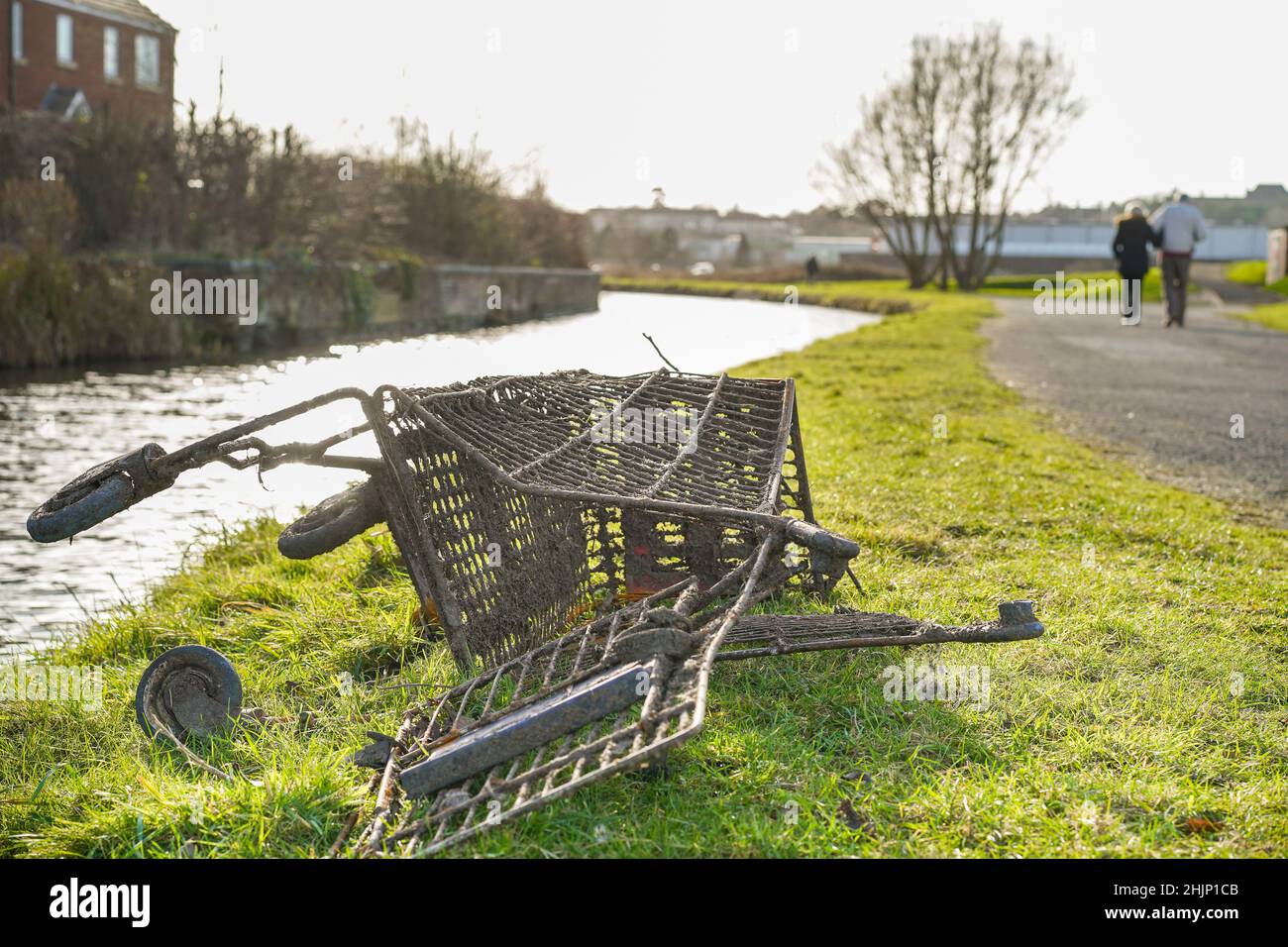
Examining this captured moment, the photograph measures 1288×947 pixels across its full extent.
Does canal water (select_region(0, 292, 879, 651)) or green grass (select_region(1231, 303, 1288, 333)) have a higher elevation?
green grass (select_region(1231, 303, 1288, 333))

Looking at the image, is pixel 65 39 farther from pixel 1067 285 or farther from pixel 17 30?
pixel 1067 285

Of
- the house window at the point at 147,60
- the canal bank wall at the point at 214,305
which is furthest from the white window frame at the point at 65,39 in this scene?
the canal bank wall at the point at 214,305

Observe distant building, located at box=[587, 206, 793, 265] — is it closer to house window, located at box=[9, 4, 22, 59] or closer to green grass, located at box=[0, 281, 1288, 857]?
house window, located at box=[9, 4, 22, 59]

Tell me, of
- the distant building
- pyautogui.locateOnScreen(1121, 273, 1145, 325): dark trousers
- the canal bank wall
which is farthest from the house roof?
pyautogui.locateOnScreen(1121, 273, 1145, 325): dark trousers

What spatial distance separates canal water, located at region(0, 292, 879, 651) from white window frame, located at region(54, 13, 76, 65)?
60.7 feet

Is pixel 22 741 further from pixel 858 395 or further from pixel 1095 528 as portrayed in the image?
pixel 858 395

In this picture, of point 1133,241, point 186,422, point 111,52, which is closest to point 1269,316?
point 1133,241

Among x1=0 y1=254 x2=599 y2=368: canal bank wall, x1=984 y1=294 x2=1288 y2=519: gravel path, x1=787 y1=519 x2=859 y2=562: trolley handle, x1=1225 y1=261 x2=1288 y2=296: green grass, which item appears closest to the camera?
x1=787 y1=519 x2=859 y2=562: trolley handle

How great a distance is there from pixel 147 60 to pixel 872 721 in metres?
42.1

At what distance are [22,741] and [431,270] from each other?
23.7 metres

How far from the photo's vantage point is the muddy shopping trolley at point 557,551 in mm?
2760

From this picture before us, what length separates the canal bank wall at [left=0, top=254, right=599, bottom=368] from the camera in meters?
15.9

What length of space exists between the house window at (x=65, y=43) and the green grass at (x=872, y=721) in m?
34.6
